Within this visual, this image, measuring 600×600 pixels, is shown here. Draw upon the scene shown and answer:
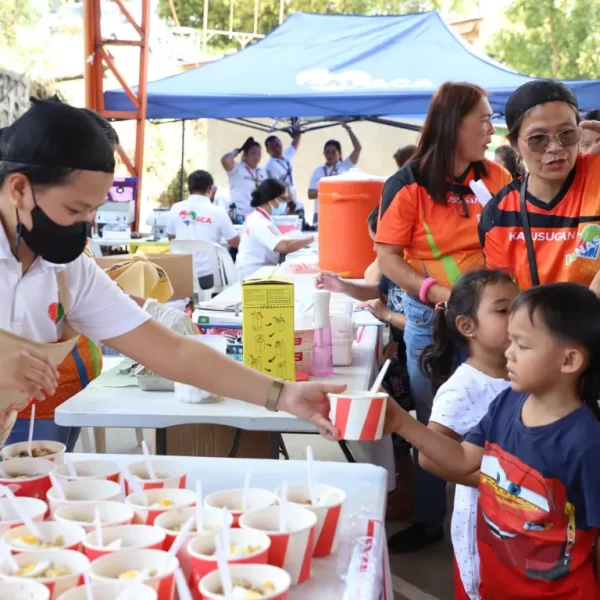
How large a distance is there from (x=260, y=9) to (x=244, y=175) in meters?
22.8

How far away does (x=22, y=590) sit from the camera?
47.6 inches

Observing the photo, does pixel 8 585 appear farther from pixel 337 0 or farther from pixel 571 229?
pixel 337 0

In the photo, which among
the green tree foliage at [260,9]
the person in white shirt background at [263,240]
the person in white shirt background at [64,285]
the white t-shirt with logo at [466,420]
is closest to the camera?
the person in white shirt background at [64,285]

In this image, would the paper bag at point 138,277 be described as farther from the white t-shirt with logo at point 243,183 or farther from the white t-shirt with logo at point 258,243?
the white t-shirt with logo at point 243,183

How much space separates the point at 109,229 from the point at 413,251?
5.60 meters

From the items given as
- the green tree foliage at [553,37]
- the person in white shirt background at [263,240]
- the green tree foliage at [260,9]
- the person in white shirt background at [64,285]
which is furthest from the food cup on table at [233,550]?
the green tree foliage at [260,9]

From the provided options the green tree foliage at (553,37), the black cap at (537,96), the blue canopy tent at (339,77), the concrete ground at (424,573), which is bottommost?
the concrete ground at (424,573)

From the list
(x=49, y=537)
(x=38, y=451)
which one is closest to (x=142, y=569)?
(x=49, y=537)

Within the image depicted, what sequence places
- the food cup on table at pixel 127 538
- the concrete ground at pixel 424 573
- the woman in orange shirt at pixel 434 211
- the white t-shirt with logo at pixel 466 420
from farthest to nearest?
the woman in orange shirt at pixel 434 211, the concrete ground at pixel 424 573, the white t-shirt with logo at pixel 466 420, the food cup on table at pixel 127 538

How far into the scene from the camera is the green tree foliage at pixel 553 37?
2078 cm

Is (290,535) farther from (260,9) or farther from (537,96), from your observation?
(260,9)

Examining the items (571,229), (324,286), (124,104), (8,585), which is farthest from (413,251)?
(124,104)

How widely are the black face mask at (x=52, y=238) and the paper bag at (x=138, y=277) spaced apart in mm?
1588

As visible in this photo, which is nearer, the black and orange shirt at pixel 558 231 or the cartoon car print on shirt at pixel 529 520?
the cartoon car print on shirt at pixel 529 520
